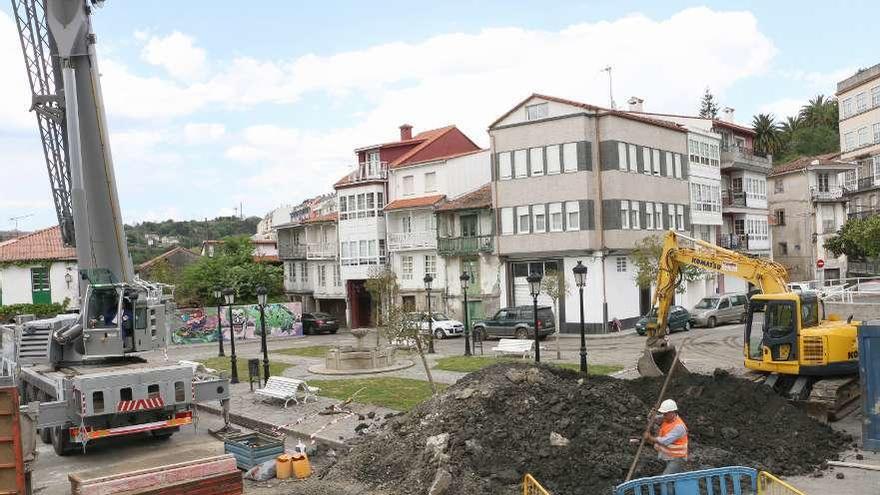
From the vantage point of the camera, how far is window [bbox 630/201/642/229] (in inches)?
1641

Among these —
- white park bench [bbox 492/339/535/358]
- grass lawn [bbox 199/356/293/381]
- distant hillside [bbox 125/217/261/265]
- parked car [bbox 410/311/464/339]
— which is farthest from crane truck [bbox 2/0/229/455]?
distant hillside [bbox 125/217/261/265]

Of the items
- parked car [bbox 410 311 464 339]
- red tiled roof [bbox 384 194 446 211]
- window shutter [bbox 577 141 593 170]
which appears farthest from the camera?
red tiled roof [bbox 384 194 446 211]

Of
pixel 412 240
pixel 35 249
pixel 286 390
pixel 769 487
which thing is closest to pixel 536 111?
pixel 412 240

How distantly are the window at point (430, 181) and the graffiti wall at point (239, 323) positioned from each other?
37.8 ft

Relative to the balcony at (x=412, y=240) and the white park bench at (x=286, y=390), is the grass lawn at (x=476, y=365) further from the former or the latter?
the balcony at (x=412, y=240)

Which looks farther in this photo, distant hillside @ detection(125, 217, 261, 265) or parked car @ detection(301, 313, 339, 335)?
distant hillside @ detection(125, 217, 261, 265)

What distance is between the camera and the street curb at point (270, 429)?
51.7 ft

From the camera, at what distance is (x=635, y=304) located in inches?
1654

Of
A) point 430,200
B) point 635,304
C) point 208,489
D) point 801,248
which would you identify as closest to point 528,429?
point 208,489

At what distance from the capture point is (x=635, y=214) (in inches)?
1651

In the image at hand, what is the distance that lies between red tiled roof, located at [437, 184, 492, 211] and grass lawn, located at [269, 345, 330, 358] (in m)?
12.3

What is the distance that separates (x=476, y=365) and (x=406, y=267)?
74.2 ft

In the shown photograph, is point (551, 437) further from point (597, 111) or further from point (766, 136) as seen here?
point (766, 136)

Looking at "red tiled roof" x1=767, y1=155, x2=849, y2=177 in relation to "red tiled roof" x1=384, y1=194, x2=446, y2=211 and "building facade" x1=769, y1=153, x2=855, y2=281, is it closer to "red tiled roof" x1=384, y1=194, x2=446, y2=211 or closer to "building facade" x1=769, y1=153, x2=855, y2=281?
"building facade" x1=769, y1=153, x2=855, y2=281
